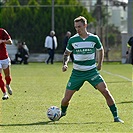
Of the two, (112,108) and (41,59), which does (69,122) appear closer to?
(112,108)

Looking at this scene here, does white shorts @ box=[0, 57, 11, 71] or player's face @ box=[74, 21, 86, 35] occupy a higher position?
player's face @ box=[74, 21, 86, 35]

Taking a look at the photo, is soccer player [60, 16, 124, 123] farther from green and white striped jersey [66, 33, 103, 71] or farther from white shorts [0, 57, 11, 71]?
white shorts [0, 57, 11, 71]

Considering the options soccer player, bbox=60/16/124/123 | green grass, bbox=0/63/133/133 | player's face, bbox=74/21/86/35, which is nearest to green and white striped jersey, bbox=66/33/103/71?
soccer player, bbox=60/16/124/123

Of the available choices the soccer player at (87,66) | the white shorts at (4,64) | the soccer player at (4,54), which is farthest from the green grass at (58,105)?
the white shorts at (4,64)

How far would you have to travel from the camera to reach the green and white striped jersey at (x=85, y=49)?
1071 cm

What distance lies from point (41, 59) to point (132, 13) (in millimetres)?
6691

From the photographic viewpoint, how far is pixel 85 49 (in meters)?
10.7

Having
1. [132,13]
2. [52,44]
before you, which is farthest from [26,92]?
[132,13]

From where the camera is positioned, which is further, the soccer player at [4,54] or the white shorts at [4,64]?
the white shorts at [4,64]

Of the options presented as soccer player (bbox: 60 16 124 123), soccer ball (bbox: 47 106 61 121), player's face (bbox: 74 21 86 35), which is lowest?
soccer ball (bbox: 47 106 61 121)

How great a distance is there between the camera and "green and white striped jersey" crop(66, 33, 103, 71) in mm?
10711

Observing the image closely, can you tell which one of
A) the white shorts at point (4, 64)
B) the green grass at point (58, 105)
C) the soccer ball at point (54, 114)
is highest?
the white shorts at point (4, 64)

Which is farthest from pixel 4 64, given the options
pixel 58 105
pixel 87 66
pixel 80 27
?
pixel 80 27

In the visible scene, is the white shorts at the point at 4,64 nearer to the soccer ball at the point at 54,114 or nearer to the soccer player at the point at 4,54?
the soccer player at the point at 4,54
